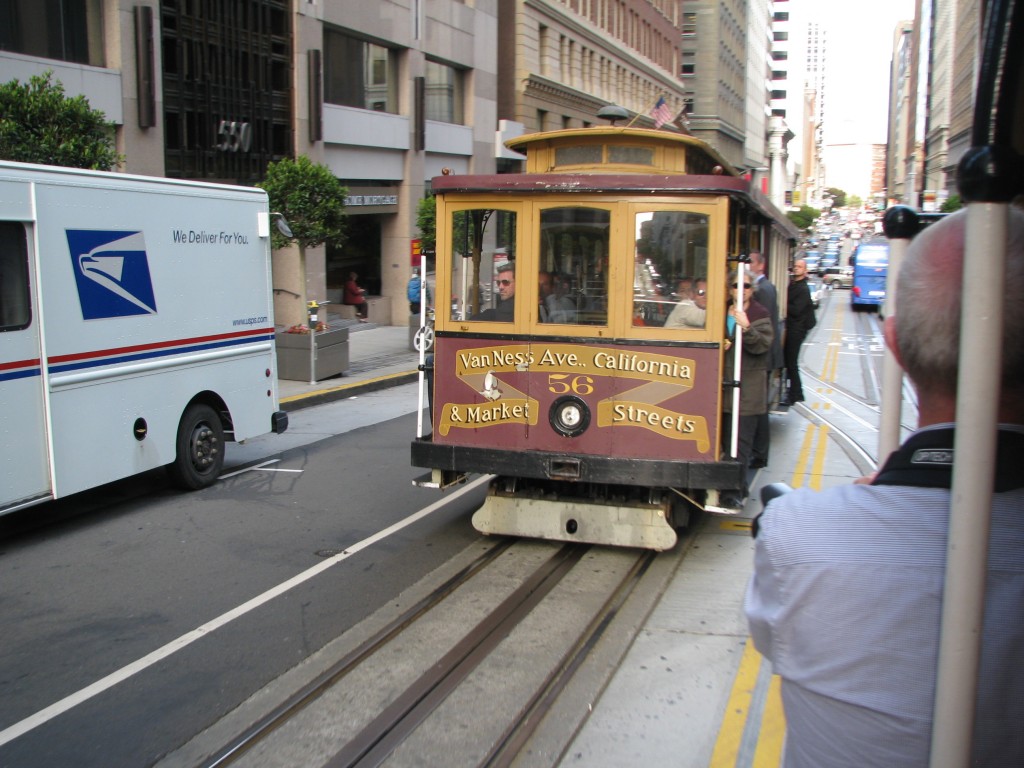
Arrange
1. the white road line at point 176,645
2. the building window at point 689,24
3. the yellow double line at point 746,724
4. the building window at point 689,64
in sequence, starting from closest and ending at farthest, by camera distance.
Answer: the yellow double line at point 746,724 → the white road line at point 176,645 → the building window at point 689,24 → the building window at point 689,64

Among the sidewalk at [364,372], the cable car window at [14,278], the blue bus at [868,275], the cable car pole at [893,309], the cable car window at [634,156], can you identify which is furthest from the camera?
the blue bus at [868,275]

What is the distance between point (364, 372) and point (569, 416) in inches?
464

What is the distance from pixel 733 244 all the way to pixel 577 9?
39216 mm

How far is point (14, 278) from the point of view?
7559mm

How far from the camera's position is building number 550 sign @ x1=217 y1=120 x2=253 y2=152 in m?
20.2

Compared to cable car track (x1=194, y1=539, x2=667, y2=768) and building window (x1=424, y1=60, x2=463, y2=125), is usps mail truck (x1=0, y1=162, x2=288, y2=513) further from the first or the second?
building window (x1=424, y1=60, x2=463, y2=125)

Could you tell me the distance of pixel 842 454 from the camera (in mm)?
11617

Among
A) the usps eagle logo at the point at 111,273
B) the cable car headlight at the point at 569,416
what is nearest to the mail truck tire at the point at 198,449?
the usps eagle logo at the point at 111,273

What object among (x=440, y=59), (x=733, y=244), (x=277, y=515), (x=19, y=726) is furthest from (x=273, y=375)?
→ (x=440, y=59)

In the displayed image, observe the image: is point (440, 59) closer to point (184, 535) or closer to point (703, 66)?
point (184, 535)

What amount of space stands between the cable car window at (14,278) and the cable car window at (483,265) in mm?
3340

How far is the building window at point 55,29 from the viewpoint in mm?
15516

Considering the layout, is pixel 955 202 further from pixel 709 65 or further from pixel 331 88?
pixel 709 65

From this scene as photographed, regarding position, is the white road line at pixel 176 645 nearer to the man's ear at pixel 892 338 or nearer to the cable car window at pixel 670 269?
the cable car window at pixel 670 269
